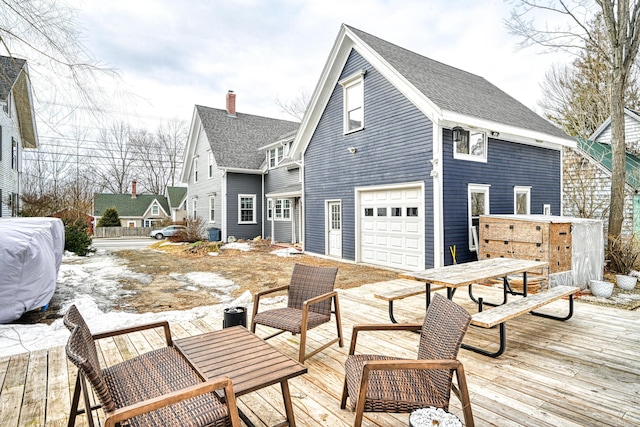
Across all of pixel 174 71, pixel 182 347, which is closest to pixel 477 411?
pixel 182 347

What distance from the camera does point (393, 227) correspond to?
9070 mm

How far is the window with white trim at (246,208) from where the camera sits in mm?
17375

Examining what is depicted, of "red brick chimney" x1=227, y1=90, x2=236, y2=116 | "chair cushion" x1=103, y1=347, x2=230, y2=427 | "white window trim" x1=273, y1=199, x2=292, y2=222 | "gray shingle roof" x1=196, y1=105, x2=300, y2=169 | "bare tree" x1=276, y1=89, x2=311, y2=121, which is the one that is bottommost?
"chair cushion" x1=103, y1=347, x2=230, y2=427

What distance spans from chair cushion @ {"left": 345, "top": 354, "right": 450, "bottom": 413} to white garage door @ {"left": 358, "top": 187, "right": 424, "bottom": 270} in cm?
637

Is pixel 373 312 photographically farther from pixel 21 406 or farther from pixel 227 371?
pixel 21 406

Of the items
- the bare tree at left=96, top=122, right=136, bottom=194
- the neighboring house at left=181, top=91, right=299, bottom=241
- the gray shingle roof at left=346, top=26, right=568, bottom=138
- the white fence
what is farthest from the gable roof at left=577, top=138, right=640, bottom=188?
the bare tree at left=96, top=122, right=136, bottom=194

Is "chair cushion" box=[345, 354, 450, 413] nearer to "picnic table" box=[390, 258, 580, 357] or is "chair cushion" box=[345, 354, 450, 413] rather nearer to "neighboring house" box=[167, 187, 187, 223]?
"picnic table" box=[390, 258, 580, 357]

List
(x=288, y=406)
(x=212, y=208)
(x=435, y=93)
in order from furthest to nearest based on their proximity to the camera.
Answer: (x=212, y=208) < (x=435, y=93) < (x=288, y=406)

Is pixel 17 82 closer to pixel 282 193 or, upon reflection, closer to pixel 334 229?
pixel 334 229

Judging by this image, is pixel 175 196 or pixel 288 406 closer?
pixel 288 406

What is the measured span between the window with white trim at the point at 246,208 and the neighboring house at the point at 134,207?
18140 millimetres

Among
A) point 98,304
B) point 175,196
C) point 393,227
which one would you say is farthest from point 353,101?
point 175,196

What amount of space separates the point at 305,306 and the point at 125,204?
115 ft

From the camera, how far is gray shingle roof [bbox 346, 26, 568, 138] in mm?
8414
